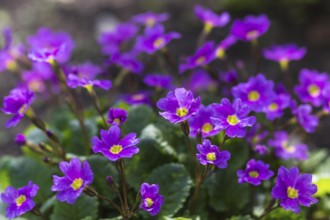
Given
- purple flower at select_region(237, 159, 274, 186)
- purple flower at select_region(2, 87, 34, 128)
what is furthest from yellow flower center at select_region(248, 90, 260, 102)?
purple flower at select_region(2, 87, 34, 128)

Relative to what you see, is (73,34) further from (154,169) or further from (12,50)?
(154,169)

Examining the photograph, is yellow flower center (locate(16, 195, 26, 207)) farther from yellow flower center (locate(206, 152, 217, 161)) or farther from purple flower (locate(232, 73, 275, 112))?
purple flower (locate(232, 73, 275, 112))

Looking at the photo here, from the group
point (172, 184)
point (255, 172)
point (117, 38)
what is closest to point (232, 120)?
point (255, 172)

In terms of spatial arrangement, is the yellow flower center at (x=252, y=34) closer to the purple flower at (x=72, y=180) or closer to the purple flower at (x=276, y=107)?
the purple flower at (x=276, y=107)

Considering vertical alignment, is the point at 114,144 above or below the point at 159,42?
A: above

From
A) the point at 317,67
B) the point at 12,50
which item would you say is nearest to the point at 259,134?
the point at 12,50

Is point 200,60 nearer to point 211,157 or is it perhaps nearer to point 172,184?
point 172,184

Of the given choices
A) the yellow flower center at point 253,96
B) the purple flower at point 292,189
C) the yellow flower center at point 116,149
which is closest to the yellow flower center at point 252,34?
the yellow flower center at point 253,96

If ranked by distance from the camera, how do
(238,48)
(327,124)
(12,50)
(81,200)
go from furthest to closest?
(238,48)
(327,124)
(12,50)
(81,200)
